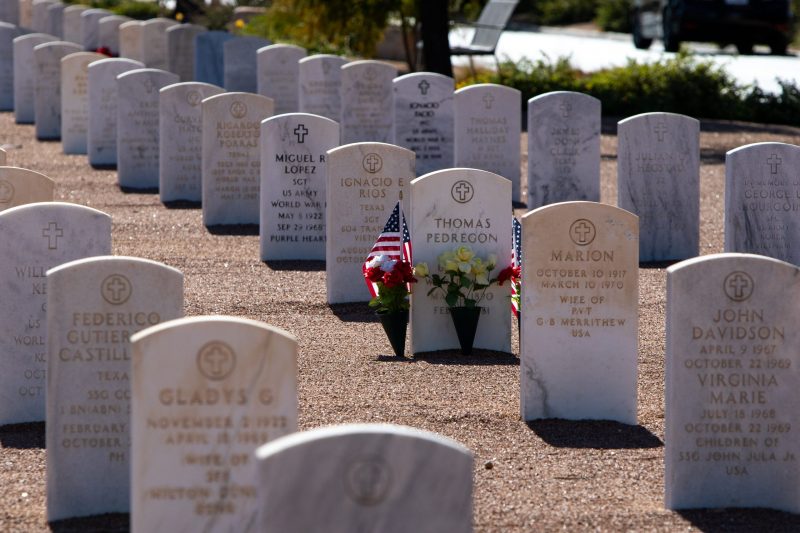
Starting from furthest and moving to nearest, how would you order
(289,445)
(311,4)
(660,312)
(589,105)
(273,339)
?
(311,4) → (589,105) → (660,312) → (273,339) → (289,445)

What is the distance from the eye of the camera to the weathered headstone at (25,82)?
2083 cm

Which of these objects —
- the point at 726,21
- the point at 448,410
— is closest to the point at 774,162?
the point at 448,410

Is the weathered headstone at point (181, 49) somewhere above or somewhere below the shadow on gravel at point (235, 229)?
above

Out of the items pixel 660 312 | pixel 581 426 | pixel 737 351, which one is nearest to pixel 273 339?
pixel 737 351

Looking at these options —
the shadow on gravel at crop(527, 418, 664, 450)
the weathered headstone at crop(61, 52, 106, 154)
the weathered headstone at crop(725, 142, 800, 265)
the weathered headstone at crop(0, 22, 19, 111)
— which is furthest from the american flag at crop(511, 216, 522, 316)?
the weathered headstone at crop(0, 22, 19, 111)

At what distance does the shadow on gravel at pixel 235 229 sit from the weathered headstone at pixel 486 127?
231 cm

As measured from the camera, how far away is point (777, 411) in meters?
6.34

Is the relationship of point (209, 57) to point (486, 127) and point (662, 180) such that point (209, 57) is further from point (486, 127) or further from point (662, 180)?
point (662, 180)

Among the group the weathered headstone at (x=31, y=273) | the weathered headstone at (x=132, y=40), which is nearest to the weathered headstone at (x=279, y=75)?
the weathered headstone at (x=132, y=40)

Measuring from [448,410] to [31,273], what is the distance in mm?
2189

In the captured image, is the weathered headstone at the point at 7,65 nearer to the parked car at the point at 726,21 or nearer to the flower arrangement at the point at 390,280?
the parked car at the point at 726,21

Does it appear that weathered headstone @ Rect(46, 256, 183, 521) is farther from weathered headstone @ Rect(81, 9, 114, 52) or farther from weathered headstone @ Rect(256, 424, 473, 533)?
weathered headstone @ Rect(81, 9, 114, 52)

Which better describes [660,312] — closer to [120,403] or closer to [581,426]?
[581,426]

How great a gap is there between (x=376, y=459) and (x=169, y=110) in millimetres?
10282
